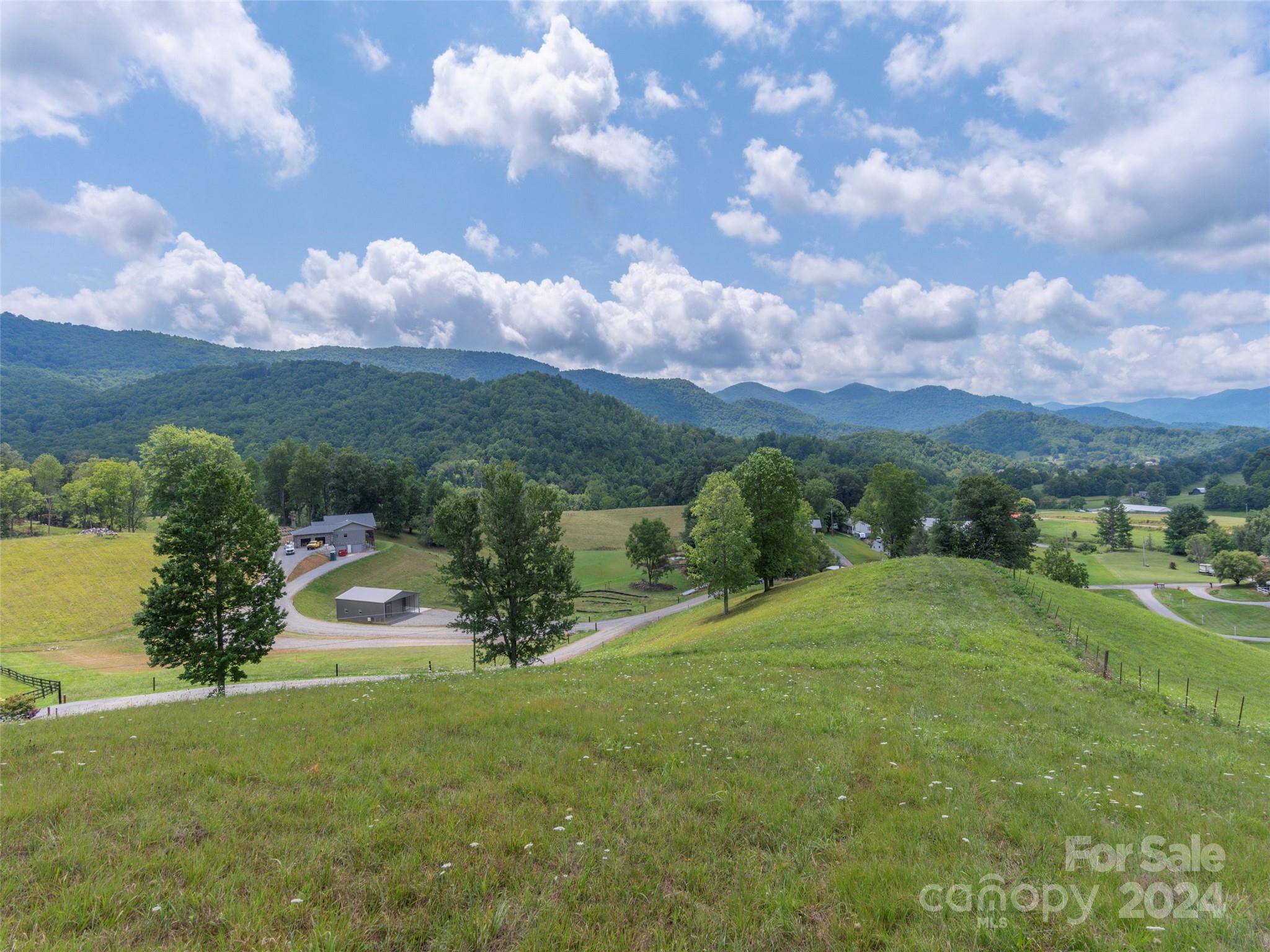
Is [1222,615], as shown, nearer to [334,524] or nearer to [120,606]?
[334,524]

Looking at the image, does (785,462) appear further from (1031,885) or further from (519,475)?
(1031,885)

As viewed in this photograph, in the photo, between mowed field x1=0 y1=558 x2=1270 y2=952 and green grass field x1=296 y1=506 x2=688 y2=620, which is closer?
mowed field x1=0 y1=558 x2=1270 y2=952

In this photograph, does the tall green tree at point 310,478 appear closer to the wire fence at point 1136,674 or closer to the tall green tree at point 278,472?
the tall green tree at point 278,472

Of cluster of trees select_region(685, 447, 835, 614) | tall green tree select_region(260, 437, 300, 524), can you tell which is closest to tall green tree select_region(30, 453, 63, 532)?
tall green tree select_region(260, 437, 300, 524)

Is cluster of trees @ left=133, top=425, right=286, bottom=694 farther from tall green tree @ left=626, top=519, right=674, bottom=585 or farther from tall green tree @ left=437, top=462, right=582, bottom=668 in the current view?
tall green tree @ left=626, top=519, right=674, bottom=585

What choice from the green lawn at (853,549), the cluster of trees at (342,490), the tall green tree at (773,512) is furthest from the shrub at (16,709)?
the green lawn at (853,549)

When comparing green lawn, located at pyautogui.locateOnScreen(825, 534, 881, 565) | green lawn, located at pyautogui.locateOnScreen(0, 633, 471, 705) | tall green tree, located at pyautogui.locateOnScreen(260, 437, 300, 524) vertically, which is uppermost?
tall green tree, located at pyautogui.locateOnScreen(260, 437, 300, 524)

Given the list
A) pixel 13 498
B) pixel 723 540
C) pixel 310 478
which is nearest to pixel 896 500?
pixel 723 540
